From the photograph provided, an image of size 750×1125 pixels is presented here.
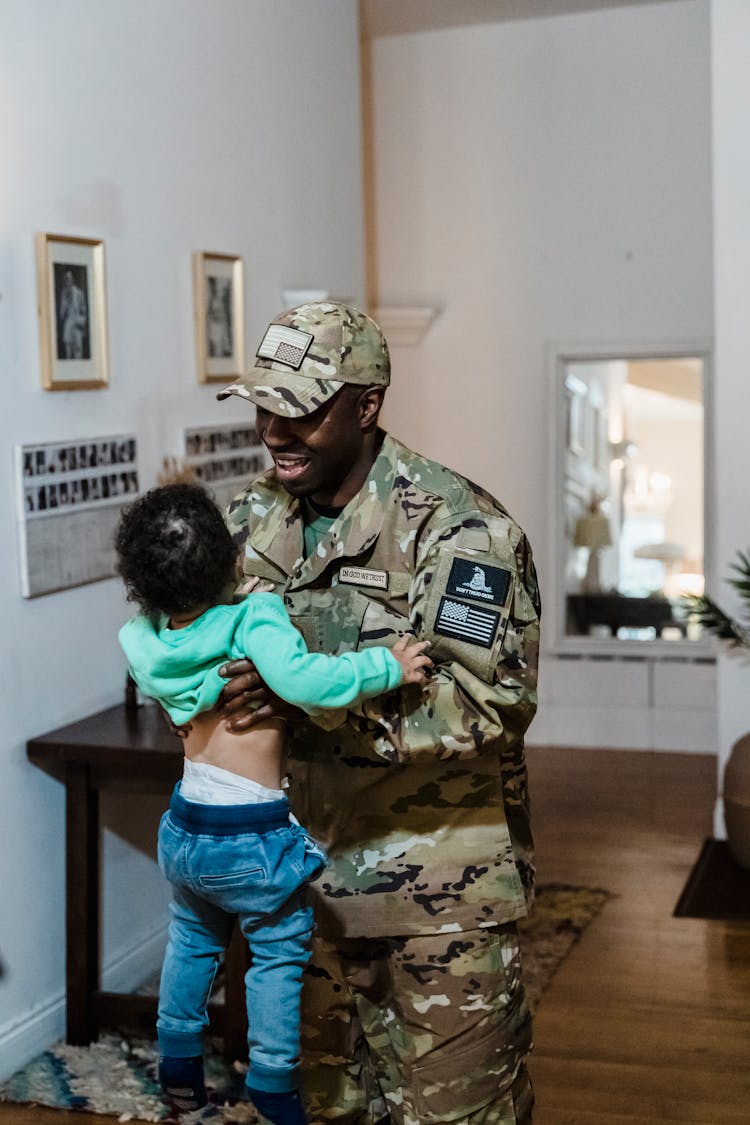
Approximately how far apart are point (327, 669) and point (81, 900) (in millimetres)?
2024

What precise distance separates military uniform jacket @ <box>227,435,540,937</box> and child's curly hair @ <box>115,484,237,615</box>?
21cm

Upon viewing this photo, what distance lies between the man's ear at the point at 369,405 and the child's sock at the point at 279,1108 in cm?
105

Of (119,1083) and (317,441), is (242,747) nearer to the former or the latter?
(317,441)

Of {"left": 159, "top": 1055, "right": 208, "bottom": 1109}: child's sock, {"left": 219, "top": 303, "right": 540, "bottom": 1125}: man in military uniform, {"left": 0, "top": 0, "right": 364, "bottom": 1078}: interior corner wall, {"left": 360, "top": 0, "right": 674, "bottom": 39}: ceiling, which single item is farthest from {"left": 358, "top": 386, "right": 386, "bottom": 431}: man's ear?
{"left": 360, "top": 0, "right": 674, "bottom": 39}: ceiling

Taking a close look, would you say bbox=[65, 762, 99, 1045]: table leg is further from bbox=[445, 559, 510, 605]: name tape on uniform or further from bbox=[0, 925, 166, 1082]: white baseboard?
bbox=[445, 559, 510, 605]: name tape on uniform

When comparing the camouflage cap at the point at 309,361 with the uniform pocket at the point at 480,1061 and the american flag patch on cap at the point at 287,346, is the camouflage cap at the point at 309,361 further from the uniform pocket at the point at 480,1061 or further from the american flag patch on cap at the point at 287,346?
the uniform pocket at the point at 480,1061

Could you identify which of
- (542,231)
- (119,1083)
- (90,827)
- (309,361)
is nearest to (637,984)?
(119,1083)

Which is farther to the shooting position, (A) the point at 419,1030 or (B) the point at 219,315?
(B) the point at 219,315

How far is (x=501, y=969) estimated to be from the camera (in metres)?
2.24

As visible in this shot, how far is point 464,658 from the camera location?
2.09 meters

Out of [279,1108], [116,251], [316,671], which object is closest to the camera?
[316,671]

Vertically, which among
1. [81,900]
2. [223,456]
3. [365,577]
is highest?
[223,456]

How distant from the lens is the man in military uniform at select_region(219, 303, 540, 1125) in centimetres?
210

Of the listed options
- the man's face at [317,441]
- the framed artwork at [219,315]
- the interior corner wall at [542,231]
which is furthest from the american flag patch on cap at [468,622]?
the interior corner wall at [542,231]
